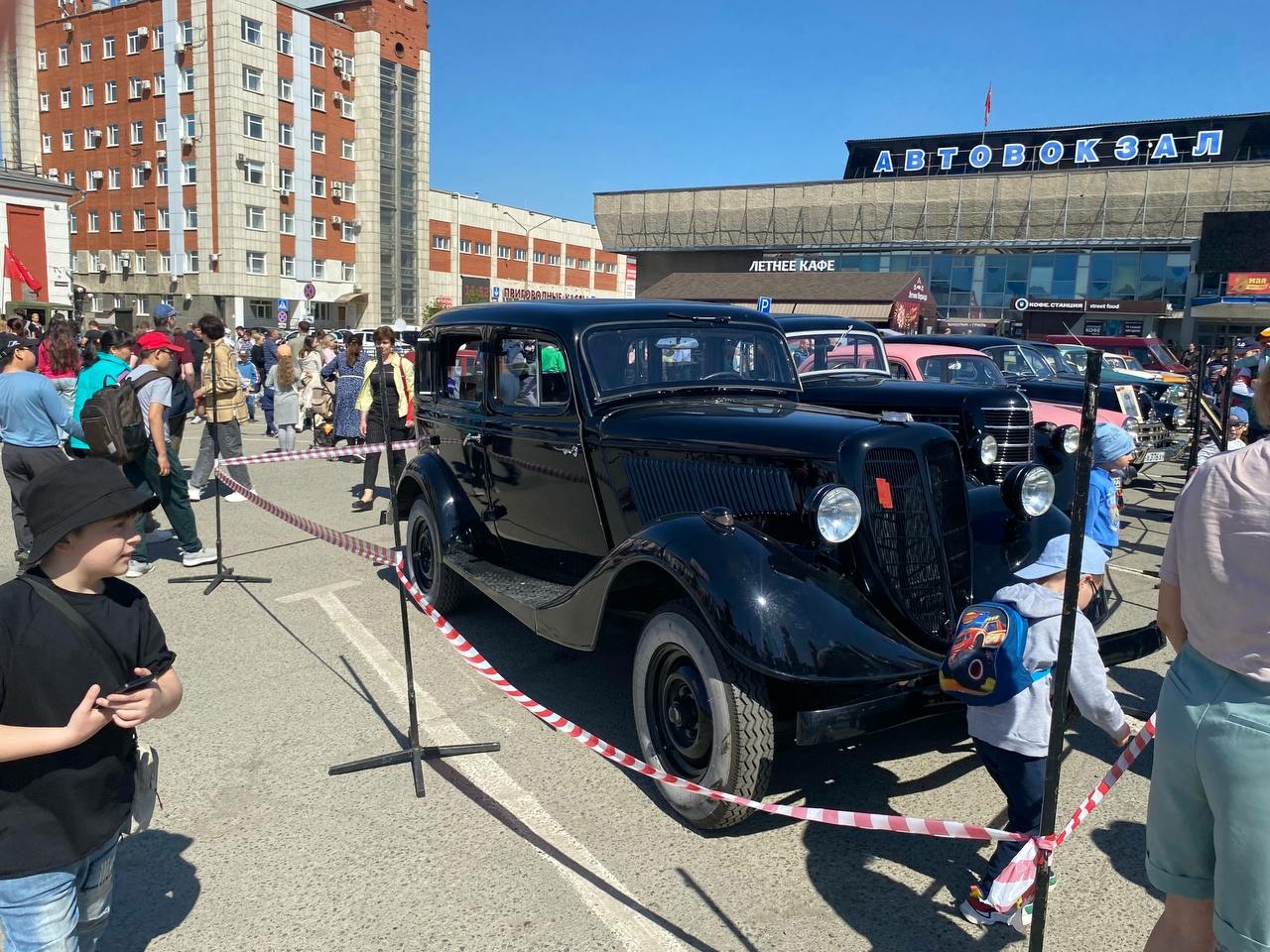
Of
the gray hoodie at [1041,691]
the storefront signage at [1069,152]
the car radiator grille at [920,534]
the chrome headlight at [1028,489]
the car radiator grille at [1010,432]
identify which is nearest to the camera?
the gray hoodie at [1041,691]

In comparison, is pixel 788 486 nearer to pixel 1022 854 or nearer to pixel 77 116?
pixel 1022 854

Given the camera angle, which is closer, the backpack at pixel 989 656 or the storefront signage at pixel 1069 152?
the backpack at pixel 989 656

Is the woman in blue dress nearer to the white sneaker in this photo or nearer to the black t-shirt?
the white sneaker

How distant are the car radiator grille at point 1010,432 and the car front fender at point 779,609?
4325mm

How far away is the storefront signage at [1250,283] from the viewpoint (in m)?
37.2

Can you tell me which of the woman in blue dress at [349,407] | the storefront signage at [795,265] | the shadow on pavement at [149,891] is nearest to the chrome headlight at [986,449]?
the shadow on pavement at [149,891]

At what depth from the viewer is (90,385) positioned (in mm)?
6465

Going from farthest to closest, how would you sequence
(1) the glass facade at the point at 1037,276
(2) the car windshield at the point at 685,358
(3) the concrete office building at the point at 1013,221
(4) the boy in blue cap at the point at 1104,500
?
(1) the glass facade at the point at 1037,276, (3) the concrete office building at the point at 1013,221, (4) the boy in blue cap at the point at 1104,500, (2) the car windshield at the point at 685,358

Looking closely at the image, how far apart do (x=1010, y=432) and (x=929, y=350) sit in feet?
10.7

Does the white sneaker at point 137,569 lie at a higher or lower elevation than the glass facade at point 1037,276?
lower

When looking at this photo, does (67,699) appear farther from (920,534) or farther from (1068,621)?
(920,534)

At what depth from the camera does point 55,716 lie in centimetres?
205

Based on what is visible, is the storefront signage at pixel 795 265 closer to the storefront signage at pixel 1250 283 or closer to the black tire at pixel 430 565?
the storefront signage at pixel 1250 283

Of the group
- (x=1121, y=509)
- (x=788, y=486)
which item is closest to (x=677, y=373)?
(x=788, y=486)
